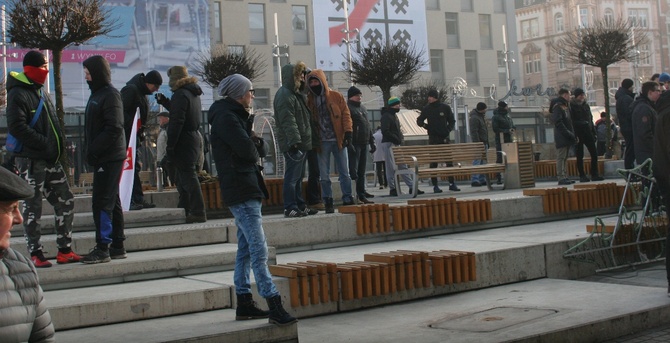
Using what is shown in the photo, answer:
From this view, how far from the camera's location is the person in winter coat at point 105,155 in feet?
25.2

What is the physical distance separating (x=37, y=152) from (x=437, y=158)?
29.7 ft

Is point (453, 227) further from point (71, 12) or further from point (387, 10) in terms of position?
point (387, 10)

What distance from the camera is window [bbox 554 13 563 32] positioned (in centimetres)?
8181

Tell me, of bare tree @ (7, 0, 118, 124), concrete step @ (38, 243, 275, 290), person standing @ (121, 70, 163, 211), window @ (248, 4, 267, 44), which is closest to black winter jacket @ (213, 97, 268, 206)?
concrete step @ (38, 243, 275, 290)

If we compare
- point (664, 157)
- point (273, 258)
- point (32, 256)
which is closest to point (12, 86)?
point (32, 256)

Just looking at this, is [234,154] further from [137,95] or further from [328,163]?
[328,163]

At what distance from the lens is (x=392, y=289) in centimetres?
785

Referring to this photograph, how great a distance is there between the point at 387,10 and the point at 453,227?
46.7 meters

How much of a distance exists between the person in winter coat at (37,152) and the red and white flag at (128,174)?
0.65m

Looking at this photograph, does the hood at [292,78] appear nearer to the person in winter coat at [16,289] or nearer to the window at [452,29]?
the person in winter coat at [16,289]

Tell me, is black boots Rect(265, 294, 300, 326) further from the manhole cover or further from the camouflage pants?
the camouflage pants

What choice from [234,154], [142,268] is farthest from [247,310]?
[142,268]

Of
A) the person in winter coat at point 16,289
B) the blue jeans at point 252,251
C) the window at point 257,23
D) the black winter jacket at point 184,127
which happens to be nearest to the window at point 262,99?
the window at point 257,23

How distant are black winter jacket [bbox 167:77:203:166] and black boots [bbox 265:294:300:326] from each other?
418 centimetres
